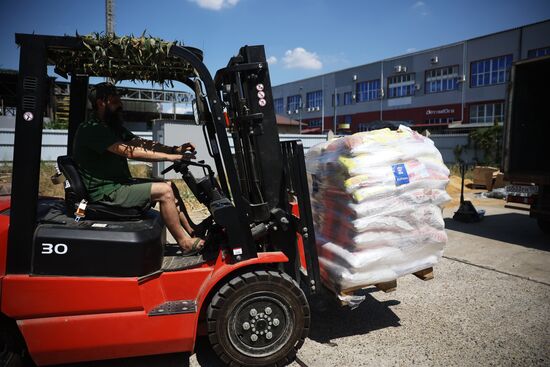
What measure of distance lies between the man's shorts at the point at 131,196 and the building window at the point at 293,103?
60695 millimetres

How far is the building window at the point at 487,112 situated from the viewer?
1490 inches

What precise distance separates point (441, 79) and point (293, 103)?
88.4ft

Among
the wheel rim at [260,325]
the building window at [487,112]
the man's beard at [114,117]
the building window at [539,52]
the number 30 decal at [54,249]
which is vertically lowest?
the wheel rim at [260,325]

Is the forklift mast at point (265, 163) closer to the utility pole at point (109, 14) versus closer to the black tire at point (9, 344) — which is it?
the black tire at point (9, 344)

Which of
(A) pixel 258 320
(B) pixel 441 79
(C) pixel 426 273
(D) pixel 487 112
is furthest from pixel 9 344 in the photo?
(B) pixel 441 79

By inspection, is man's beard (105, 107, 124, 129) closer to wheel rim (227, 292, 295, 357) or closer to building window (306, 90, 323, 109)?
wheel rim (227, 292, 295, 357)

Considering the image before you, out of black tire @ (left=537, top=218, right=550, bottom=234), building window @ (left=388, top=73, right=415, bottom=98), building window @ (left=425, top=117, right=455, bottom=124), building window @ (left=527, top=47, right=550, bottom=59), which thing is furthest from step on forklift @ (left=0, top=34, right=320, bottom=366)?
building window @ (left=388, top=73, right=415, bottom=98)

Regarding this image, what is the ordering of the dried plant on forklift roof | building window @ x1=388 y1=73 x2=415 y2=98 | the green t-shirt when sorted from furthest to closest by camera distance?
building window @ x1=388 y1=73 x2=415 y2=98 → the green t-shirt → the dried plant on forklift roof

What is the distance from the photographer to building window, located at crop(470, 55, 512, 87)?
36750mm

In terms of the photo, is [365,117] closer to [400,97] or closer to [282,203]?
[400,97]

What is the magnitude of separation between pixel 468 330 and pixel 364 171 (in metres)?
1.96

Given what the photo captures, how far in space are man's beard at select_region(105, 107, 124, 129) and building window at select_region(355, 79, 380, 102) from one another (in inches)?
1918

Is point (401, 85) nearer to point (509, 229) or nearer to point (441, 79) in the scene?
point (441, 79)

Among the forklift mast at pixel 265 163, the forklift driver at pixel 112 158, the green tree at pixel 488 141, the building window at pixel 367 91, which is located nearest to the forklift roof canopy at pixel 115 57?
the forklift driver at pixel 112 158
